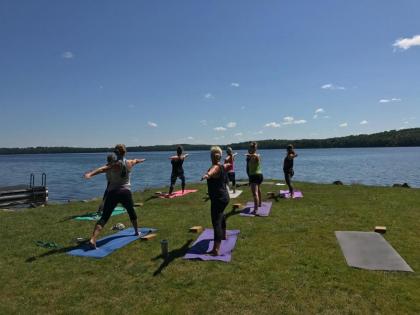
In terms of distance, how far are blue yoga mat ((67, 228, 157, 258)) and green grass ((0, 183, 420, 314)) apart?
0.24m

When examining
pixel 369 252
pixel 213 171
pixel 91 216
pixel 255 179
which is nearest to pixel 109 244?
pixel 213 171

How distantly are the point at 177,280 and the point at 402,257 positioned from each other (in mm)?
4348

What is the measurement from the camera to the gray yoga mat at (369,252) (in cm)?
692

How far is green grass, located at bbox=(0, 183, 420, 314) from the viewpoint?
564 centimetres

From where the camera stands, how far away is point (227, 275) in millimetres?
6723

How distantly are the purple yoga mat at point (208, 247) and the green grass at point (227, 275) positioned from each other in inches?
7.6

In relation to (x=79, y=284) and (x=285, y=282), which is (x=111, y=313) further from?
(x=285, y=282)

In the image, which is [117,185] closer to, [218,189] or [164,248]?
[164,248]

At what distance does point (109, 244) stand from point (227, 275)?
3451mm

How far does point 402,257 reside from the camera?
7.40 metres

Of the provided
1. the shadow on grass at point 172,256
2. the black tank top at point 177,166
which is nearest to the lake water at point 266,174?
the black tank top at point 177,166

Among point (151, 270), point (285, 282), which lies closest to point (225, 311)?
point (285, 282)

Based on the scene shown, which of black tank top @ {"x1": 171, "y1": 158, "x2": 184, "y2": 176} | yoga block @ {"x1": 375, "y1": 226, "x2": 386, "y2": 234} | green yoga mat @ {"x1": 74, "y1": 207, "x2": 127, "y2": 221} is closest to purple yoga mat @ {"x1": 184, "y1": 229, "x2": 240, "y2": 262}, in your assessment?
yoga block @ {"x1": 375, "y1": 226, "x2": 386, "y2": 234}

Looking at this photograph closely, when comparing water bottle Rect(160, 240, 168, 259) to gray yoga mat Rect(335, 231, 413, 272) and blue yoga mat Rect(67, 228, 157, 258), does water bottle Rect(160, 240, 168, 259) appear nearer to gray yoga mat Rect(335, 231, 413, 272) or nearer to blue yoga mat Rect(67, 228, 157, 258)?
blue yoga mat Rect(67, 228, 157, 258)
